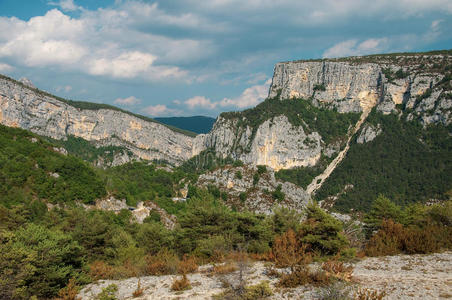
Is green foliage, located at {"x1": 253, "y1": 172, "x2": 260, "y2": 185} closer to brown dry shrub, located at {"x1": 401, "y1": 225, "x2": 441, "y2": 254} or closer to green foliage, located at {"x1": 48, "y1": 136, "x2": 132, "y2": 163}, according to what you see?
brown dry shrub, located at {"x1": 401, "y1": 225, "x2": 441, "y2": 254}

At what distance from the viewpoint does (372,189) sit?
105 m

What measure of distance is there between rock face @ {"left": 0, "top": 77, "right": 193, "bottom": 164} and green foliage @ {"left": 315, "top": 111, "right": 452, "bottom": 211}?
91.8 meters

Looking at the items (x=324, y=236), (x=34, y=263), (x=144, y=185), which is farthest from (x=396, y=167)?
(x=34, y=263)

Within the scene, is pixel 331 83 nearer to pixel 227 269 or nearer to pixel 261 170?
pixel 261 170

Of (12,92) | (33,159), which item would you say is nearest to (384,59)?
(33,159)

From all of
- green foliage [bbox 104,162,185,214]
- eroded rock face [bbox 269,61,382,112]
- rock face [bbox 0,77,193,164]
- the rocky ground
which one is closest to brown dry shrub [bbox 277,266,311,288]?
the rocky ground

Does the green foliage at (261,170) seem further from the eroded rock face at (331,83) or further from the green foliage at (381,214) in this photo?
the eroded rock face at (331,83)

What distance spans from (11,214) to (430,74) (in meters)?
139

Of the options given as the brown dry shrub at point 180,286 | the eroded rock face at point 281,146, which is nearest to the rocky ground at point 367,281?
the brown dry shrub at point 180,286

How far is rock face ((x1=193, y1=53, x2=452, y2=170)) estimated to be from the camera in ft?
389

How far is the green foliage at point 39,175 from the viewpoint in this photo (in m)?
39.8

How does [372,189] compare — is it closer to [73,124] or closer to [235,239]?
[235,239]

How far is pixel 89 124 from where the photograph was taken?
16975cm

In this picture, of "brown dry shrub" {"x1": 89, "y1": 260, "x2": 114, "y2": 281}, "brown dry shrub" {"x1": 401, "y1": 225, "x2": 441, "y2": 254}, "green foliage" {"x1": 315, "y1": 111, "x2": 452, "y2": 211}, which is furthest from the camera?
"green foliage" {"x1": 315, "y1": 111, "x2": 452, "y2": 211}
